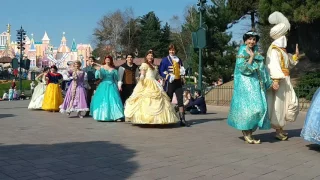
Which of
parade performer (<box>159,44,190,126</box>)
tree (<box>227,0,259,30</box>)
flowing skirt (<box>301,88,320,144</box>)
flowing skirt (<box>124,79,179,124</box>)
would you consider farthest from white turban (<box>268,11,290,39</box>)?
tree (<box>227,0,259,30</box>)

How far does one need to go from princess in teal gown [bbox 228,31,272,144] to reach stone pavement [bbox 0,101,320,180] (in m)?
0.35

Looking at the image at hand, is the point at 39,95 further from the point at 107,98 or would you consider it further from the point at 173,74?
the point at 173,74

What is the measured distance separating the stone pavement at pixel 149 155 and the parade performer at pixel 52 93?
5.16 metres

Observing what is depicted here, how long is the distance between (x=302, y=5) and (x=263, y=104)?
9.80 m

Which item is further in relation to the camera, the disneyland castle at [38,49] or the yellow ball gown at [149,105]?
the disneyland castle at [38,49]

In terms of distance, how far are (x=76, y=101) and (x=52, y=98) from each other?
2.53 meters

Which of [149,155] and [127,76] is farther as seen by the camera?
[127,76]

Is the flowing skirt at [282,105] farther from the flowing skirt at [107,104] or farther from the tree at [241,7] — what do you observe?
the tree at [241,7]

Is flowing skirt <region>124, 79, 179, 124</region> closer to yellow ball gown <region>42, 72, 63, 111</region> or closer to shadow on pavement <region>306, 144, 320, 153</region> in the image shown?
shadow on pavement <region>306, 144, 320, 153</region>

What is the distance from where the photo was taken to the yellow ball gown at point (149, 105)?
27.2 feet

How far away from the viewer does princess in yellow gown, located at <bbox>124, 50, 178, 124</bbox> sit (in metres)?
8.30

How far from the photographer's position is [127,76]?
10.3 metres

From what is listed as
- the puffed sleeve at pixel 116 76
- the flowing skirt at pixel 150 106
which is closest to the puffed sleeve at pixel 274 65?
the flowing skirt at pixel 150 106

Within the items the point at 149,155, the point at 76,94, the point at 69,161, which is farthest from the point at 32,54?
the point at 69,161
